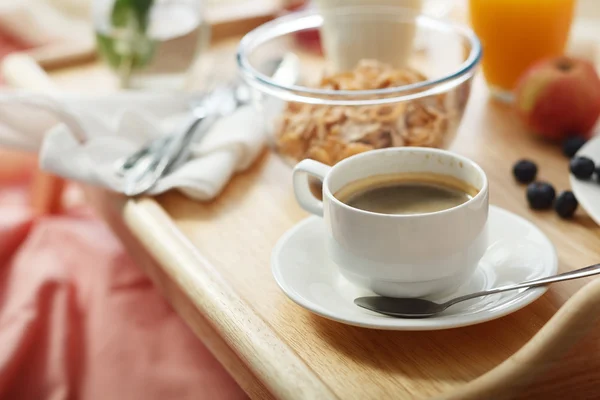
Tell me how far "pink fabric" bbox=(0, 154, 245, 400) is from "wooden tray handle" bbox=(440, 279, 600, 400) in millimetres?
430

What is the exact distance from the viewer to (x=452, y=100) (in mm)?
774

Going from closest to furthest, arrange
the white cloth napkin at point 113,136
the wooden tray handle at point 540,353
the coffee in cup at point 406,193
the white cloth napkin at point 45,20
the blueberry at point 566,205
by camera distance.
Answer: the wooden tray handle at point 540,353
the coffee in cup at point 406,193
the blueberry at point 566,205
the white cloth napkin at point 113,136
the white cloth napkin at point 45,20

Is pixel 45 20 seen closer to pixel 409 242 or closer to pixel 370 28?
pixel 370 28

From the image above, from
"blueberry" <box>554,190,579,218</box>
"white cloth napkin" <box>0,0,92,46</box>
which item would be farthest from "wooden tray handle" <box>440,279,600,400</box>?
"white cloth napkin" <box>0,0,92,46</box>

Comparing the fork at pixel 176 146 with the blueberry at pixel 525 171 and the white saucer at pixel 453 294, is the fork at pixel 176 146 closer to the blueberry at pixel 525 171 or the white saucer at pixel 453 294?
the white saucer at pixel 453 294

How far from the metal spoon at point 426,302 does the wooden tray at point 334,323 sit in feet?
0.07

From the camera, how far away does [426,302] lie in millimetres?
521

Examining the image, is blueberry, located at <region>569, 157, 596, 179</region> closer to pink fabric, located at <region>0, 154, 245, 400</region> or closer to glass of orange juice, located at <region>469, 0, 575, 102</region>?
glass of orange juice, located at <region>469, 0, 575, 102</region>

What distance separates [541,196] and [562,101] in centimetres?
19

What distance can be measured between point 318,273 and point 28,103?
484 mm

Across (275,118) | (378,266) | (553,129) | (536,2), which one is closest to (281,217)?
(275,118)

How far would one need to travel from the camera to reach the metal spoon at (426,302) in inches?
20.0

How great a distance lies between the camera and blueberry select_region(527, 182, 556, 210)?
2.30ft

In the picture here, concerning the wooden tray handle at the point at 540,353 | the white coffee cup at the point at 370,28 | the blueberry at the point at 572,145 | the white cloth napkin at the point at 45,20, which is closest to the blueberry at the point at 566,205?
the blueberry at the point at 572,145
